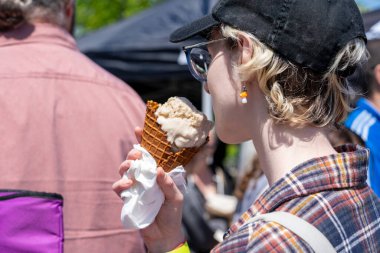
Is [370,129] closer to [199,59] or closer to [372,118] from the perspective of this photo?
[372,118]

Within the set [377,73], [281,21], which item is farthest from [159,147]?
[377,73]

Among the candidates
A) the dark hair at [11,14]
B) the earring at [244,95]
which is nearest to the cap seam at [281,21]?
the earring at [244,95]

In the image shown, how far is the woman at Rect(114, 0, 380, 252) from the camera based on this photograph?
152cm

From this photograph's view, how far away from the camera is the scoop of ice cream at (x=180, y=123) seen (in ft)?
6.06

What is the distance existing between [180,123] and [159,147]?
3.7 inches

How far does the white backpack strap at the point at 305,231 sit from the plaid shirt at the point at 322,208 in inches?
0.4

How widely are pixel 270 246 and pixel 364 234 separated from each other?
0.95 ft

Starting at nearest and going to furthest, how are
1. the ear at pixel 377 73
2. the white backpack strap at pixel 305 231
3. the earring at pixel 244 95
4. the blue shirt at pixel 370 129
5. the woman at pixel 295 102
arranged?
the white backpack strap at pixel 305 231 < the woman at pixel 295 102 < the earring at pixel 244 95 < the blue shirt at pixel 370 129 < the ear at pixel 377 73

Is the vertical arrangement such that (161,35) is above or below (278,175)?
below

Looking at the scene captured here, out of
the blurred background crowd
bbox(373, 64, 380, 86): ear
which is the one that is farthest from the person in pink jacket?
bbox(373, 64, 380, 86): ear

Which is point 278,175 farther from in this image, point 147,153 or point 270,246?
point 147,153

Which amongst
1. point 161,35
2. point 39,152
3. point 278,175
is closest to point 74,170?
point 39,152

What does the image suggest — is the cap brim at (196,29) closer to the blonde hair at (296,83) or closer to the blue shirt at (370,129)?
the blonde hair at (296,83)

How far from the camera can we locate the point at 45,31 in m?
2.41
